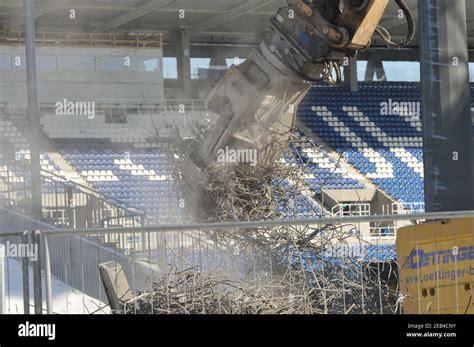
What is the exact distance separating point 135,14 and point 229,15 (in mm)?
2798

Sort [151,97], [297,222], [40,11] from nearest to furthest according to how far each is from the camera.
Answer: [297,222] → [40,11] → [151,97]

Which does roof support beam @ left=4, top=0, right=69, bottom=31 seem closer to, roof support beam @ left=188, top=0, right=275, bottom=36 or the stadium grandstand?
the stadium grandstand

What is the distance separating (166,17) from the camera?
3098 centimetres

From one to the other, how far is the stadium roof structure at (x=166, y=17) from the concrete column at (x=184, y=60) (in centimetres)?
26

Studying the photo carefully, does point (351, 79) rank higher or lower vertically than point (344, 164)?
higher

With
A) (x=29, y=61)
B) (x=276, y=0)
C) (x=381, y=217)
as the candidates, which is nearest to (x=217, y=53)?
(x=276, y=0)

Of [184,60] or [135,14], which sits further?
[184,60]

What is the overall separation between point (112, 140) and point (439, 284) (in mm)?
19869

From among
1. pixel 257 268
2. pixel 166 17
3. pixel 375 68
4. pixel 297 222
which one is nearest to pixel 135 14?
pixel 166 17

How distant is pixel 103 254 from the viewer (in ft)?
37.6

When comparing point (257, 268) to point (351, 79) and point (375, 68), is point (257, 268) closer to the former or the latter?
point (351, 79)

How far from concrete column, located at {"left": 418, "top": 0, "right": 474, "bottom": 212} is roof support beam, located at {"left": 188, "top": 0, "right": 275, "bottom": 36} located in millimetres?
21275

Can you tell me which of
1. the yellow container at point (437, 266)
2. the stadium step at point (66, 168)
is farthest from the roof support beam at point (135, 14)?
the yellow container at point (437, 266)

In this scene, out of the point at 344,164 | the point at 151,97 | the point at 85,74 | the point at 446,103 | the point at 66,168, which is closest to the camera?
the point at 446,103
